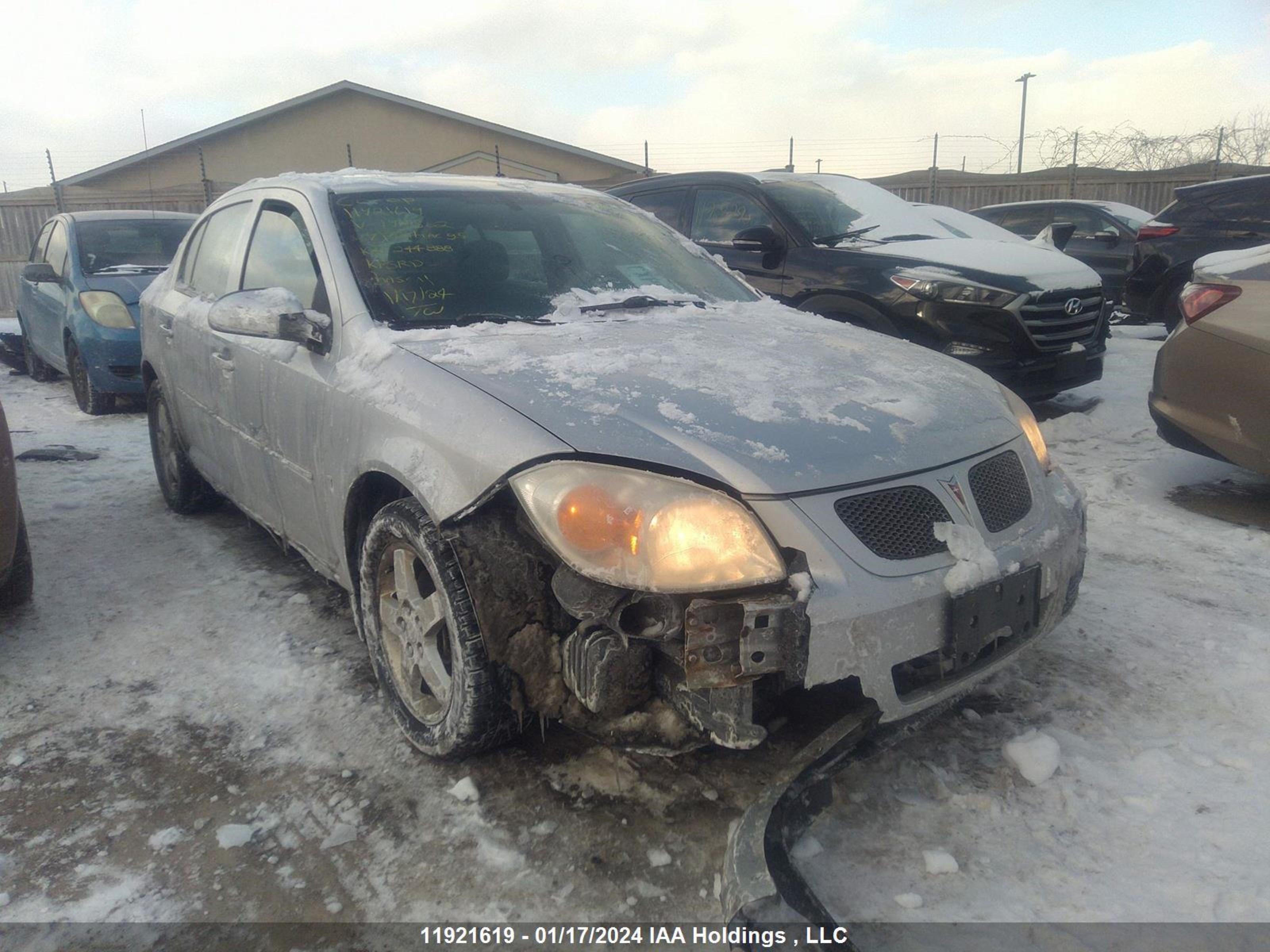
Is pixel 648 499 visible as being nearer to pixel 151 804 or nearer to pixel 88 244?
pixel 151 804

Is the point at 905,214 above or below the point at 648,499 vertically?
above

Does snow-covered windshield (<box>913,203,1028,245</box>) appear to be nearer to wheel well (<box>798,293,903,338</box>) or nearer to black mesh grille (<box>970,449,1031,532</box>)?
wheel well (<box>798,293,903,338</box>)

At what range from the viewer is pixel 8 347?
9.76 meters

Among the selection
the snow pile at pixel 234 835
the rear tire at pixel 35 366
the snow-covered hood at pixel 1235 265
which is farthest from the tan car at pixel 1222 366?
the rear tire at pixel 35 366

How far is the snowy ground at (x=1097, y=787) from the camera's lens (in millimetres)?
1974

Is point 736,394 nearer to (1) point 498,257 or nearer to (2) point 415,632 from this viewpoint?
(2) point 415,632

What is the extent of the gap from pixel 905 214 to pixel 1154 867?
17.7ft

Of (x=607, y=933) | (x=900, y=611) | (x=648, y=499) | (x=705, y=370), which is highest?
(x=705, y=370)

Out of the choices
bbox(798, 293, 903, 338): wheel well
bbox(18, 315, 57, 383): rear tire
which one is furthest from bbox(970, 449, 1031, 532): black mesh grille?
bbox(18, 315, 57, 383): rear tire

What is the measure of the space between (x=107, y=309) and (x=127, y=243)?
118cm

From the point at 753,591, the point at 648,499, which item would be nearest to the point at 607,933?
the point at 753,591

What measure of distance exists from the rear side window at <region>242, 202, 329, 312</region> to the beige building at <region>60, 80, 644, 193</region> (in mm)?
19496

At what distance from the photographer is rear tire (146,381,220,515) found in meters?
4.50

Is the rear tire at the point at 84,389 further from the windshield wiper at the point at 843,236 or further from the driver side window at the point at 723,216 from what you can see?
the windshield wiper at the point at 843,236
